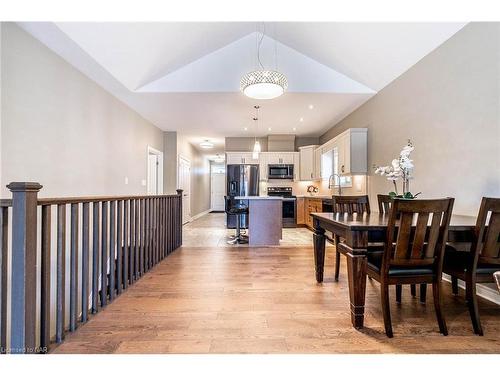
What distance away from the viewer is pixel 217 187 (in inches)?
513

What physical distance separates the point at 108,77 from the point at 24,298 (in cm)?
314

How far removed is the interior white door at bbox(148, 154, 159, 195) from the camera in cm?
634

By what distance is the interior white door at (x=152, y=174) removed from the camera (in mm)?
6340

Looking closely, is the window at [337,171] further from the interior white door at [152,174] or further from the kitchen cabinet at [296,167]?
the interior white door at [152,174]

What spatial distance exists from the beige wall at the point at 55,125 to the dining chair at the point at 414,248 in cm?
323

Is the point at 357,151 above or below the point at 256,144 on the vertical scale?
below

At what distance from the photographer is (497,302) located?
2.25 m

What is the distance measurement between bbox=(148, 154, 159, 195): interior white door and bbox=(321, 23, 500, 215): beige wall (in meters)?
5.18

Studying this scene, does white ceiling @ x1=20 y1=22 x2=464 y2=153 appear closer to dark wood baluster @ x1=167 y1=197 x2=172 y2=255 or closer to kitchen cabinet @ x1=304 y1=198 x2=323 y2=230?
dark wood baluster @ x1=167 y1=197 x2=172 y2=255

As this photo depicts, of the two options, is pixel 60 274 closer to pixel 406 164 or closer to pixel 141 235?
pixel 141 235

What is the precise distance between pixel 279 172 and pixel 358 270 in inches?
216

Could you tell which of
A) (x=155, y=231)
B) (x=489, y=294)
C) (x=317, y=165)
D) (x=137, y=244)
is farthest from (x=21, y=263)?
(x=317, y=165)
